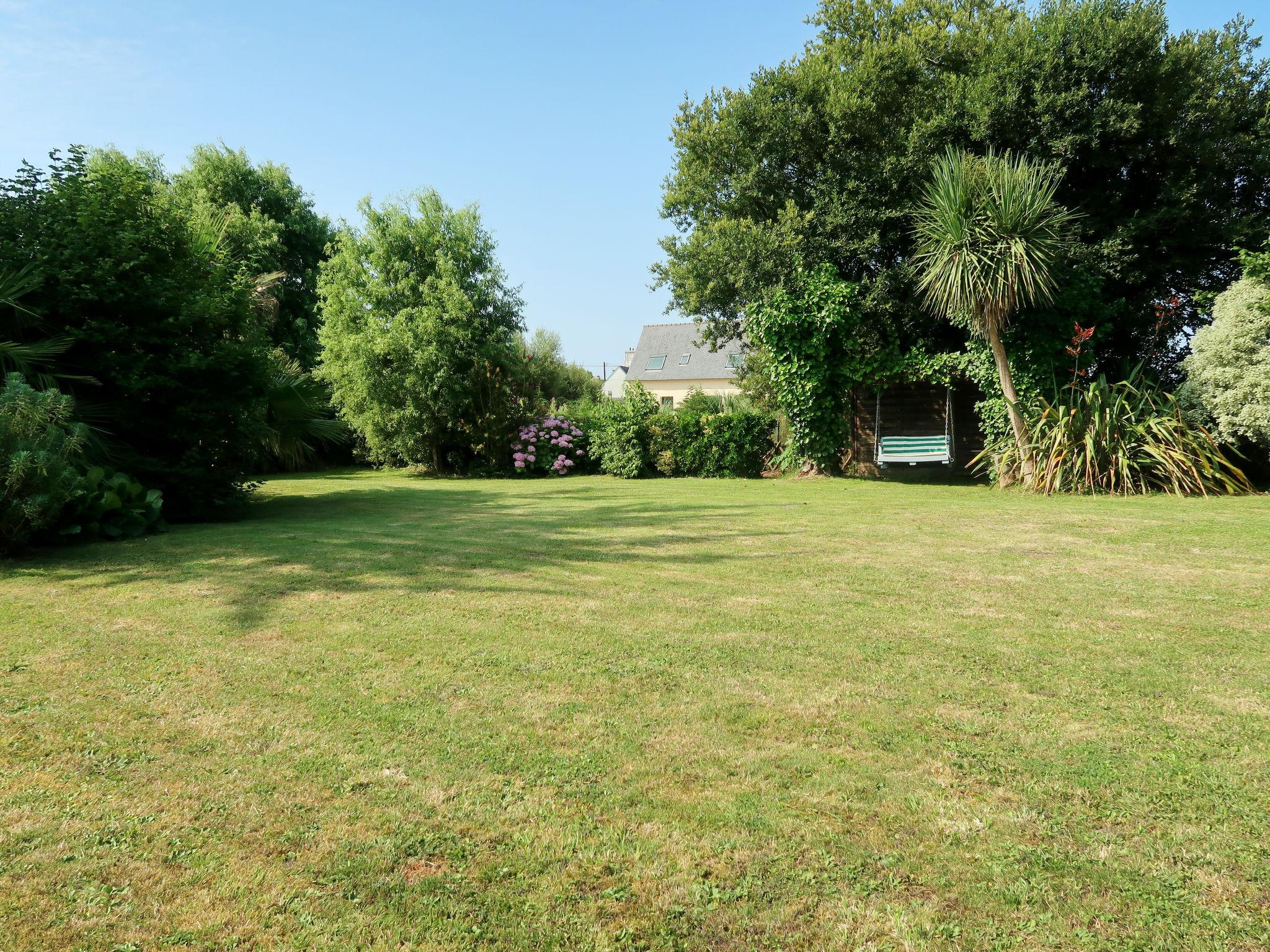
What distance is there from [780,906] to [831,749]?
37.7 inches

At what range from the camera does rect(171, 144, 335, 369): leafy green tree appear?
24844mm

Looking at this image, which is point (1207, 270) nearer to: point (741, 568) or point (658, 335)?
point (741, 568)

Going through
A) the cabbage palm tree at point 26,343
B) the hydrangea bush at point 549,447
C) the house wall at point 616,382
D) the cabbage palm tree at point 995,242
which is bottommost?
the hydrangea bush at point 549,447

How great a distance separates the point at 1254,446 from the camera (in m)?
12.7

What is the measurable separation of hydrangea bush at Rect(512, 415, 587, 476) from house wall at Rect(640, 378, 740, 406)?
89.9ft

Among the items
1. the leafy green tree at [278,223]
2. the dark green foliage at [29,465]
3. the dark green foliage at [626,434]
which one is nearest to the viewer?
the dark green foliage at [29,465]

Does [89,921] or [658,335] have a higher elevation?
[658,335]

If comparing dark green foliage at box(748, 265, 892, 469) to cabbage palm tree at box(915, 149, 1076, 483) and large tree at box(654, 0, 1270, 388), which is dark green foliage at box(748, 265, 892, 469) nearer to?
large tree at box(654, 0, 1270, 388)

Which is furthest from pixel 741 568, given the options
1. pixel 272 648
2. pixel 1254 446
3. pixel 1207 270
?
pixel 1207 270

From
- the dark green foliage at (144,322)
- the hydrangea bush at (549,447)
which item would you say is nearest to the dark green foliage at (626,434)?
the hydrangea bush at (549,447)

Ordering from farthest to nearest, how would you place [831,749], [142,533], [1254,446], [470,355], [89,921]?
1. [470,355]
2. [1254,446]
3. [142,533]
4. [831,749]
5. [89,921]

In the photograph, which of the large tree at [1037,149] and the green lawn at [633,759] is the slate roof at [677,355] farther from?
the green lawn at [633,759]

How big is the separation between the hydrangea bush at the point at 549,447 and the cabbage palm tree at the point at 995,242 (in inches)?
376

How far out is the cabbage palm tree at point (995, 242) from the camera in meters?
11.8
